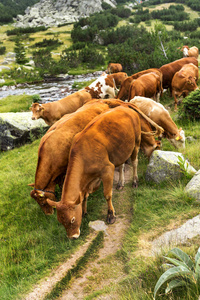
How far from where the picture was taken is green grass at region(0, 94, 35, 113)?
16375 millimetres

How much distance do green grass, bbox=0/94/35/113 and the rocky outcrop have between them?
56000 mm

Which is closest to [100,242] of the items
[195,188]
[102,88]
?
[195,188]

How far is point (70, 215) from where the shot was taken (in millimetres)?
4504

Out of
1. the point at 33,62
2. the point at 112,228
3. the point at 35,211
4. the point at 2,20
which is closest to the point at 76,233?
Result: the point at 112,228

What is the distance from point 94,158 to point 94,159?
0.02m

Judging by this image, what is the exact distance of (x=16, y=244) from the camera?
539cm

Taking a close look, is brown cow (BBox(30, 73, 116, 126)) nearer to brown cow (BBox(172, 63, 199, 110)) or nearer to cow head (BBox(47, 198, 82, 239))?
brown cow (BBox(172, 63, 199, 110))

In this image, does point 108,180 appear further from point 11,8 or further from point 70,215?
point 11,8

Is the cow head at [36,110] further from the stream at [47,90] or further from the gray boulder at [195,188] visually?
the stream at [47,90]

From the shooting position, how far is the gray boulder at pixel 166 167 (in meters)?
5.93

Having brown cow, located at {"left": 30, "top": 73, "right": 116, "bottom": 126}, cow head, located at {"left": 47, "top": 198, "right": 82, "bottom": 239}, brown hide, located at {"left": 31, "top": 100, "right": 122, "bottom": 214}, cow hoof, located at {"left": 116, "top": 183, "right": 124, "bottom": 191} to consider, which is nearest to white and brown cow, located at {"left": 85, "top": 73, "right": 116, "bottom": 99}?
brown cow, located at {"left": 30, "top": 73, "right": 116, "bottom": 126}

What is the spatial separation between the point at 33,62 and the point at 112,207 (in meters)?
32.9

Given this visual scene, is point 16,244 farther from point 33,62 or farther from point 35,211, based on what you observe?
point 33,62

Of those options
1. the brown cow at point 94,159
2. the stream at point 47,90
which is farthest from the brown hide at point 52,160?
the stream at point 47,90
